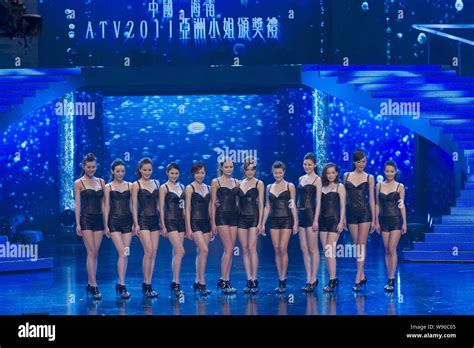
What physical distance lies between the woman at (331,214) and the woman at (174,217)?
150 centimetres

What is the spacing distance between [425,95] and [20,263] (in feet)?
23.6

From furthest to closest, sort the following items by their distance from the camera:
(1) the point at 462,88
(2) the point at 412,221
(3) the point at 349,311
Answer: (2) the point at 412,221 → (1) the point at 462,88 → (3) the point at 349,311

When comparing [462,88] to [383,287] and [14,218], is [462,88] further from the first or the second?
[14,218]

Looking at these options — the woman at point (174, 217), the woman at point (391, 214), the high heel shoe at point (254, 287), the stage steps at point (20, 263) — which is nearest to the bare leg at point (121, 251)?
the woman at point (174, 217)

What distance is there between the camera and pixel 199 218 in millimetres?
9992

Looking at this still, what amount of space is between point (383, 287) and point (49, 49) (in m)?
8.50

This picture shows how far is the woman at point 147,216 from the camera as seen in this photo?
9.84 meters

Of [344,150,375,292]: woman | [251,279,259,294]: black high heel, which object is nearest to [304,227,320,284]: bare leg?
[344,150,375,292]: woman

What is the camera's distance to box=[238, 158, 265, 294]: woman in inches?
397

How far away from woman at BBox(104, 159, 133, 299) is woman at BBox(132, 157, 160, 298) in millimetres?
96

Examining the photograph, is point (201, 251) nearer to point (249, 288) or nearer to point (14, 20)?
point (249, 288)
